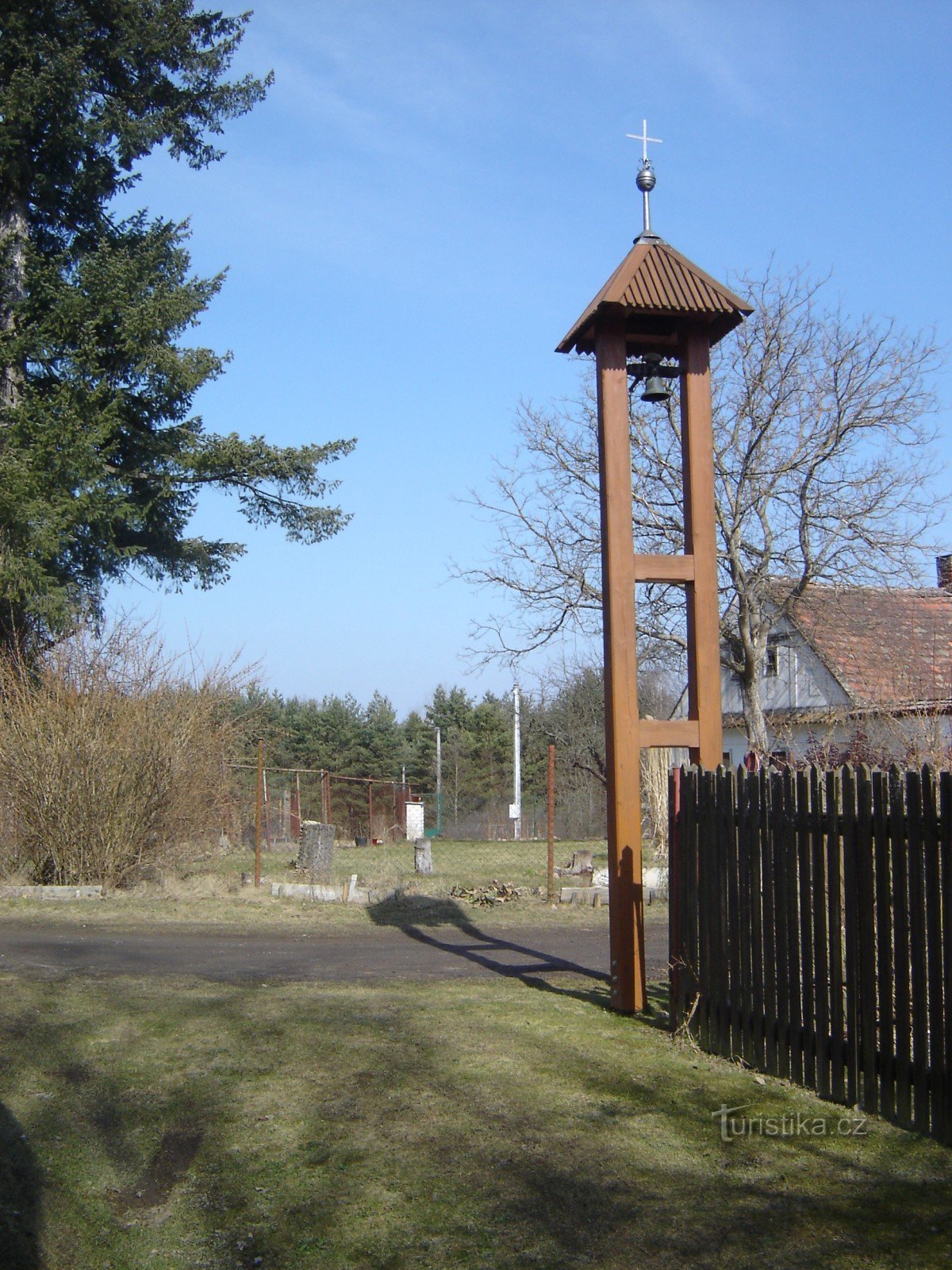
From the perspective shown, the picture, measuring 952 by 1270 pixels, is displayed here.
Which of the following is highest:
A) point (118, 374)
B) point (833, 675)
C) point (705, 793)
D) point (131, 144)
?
point (131, 144)

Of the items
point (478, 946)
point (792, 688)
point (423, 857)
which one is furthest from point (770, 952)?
point (792, 688)

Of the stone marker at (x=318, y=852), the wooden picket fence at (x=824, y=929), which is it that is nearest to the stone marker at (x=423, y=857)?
the stone marker at (x=318, y=852)

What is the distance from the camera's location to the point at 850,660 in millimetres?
29703

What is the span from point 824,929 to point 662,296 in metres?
4.62

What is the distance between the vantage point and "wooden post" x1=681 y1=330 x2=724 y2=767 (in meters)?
8.27

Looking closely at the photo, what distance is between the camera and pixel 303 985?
9.06 m

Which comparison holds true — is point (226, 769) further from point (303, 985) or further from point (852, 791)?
point (852, 791)

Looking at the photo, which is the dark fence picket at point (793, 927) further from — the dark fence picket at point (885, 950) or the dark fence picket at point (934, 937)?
the dark fence picket at point (934, 937)

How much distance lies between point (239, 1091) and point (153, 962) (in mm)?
4815

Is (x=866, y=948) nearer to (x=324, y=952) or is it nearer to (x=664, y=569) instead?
(x=664, y=569)

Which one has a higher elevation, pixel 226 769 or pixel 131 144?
pixel 131 144

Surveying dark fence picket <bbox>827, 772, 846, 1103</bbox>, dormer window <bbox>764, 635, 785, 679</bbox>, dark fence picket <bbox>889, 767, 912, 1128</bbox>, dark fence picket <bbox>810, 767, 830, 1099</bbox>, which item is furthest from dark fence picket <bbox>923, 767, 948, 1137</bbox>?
dormer window <bbox>764, 635, 785, 679</bbox>

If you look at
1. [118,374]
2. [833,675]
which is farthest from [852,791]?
[833,675]

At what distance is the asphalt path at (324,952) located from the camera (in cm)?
989
